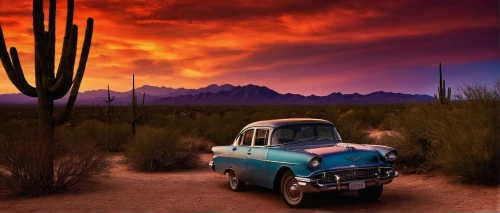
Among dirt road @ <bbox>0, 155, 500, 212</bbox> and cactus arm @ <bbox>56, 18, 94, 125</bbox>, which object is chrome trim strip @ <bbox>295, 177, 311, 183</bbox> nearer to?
dirt road @ <bbox>0, 155, 500, 212</bbox>

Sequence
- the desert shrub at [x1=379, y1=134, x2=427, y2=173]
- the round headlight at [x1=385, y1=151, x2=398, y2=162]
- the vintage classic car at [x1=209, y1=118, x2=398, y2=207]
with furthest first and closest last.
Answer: the desert shrub at [x1=379, y1=134, x2=427, y2=173] < the round headlight at [x1=385, y1=151, x2=398, y2=162] < the vintage classic car at [x1=209, y1=118, x2=398, y2=207]

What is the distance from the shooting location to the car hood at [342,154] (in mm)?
9273

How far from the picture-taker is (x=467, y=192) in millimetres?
11414

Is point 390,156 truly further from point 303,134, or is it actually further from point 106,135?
point 106,135

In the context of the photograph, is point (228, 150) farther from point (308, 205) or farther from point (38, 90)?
point (38, 90)

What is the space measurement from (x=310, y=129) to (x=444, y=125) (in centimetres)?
468

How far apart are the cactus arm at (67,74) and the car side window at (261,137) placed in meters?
5.65

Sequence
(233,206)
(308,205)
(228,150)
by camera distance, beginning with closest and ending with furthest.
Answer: (308,205) → (233,206) → (228,150)

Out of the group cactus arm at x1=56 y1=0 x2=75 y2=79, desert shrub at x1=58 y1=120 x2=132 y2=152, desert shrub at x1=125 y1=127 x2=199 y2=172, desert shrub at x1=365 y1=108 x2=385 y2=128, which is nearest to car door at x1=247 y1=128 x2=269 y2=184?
cactus arm at x1=56 y1=0 x2=75 y2=79

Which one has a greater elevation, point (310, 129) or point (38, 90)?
point (38, 90)

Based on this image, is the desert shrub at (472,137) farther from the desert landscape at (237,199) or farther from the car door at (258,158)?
the car door at (258,158)

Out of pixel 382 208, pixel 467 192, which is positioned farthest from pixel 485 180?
pixel 382 208

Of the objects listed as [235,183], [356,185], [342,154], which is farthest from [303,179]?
[235,183]

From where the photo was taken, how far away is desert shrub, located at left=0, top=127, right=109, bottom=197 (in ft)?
38.0
